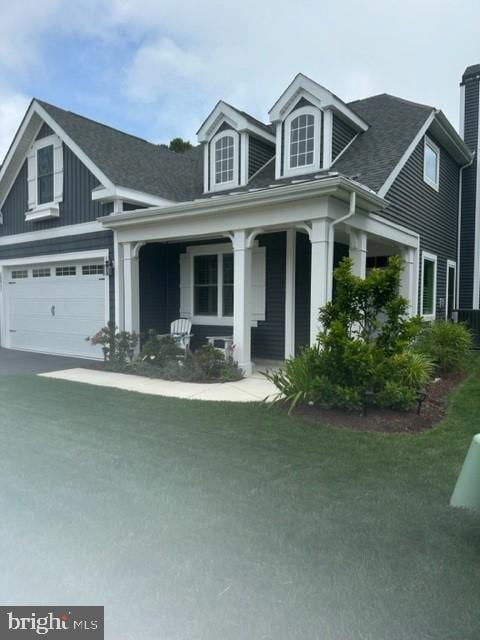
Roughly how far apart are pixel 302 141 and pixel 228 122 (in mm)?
1855

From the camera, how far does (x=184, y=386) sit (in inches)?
277

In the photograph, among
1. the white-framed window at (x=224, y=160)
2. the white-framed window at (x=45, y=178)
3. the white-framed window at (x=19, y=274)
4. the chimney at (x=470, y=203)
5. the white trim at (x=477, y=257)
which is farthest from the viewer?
the white trim at (x=477, y=257)

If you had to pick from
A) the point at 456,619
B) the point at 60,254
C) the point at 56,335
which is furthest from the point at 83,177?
the point at 456,619

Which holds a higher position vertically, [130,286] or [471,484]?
[130,286]

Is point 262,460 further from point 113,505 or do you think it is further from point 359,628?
point 359,628

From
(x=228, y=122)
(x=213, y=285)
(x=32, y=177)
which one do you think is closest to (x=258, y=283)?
(x=213, y=285)

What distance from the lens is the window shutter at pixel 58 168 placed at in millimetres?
10445

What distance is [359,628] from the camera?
76.1 inches

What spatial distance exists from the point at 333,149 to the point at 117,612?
362 inches

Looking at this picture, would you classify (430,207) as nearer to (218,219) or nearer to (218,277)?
(218,277)

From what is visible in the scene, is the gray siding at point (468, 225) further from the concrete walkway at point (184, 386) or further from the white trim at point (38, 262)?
the white trim at point (38, 262)

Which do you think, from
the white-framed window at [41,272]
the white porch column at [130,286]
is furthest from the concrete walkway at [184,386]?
the white-framed window at [41,272]

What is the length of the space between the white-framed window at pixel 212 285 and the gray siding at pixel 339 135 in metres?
2.75

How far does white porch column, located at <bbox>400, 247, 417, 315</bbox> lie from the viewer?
32.8 feet
